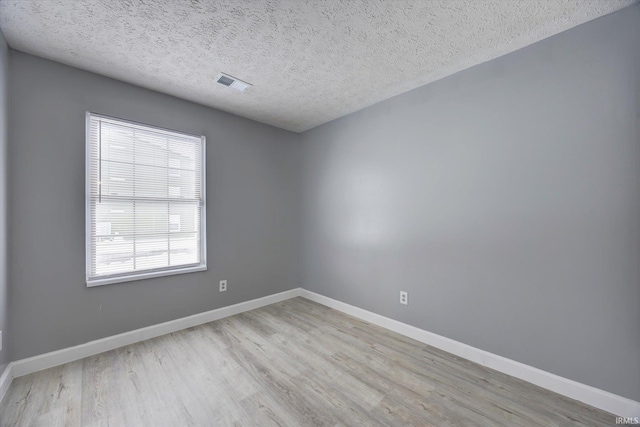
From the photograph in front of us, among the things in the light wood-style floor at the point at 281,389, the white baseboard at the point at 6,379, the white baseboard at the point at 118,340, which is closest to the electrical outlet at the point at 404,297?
the light wood-style floor at the point at 281,389

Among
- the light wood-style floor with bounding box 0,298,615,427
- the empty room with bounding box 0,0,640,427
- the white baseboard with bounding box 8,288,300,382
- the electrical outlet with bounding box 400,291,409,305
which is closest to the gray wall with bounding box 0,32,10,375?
the empty room with bounding box 0,0,640,427

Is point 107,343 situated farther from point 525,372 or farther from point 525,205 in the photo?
point 525,205

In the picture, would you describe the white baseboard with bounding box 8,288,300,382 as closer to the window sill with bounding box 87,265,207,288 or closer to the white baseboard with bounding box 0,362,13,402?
the white baseboard with bounding box 0,362,13,402

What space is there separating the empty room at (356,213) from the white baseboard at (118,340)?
0.07ft

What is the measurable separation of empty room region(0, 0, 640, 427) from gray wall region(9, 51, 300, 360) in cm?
2

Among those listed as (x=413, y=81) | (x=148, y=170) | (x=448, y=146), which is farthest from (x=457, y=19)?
(x=148, y=170)

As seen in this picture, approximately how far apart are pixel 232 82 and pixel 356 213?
2011mm

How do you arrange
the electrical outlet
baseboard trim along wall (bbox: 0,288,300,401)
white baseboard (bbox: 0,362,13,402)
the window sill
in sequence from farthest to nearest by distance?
the electrical outlet → the window sill → baseboard trim along wall (bbox: 0,288,300,401) → white baseboard (bbox: 0,362,13,402)

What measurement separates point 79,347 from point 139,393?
3.05 feet

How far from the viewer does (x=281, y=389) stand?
5.99 ft

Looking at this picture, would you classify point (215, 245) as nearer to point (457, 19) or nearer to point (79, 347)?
point (79, 347)

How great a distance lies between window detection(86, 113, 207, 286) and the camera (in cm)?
231

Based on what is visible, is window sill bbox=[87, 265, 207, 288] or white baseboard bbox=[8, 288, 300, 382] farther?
window sill bbox=[87, 265, 207, 288]

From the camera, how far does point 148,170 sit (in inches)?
103
